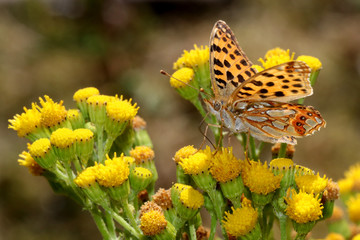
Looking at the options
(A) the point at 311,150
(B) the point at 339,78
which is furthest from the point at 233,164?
(B) the point at 339,78

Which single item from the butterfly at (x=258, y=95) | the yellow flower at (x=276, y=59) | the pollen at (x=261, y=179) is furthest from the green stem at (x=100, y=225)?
the yellow flower at (x=276, y=59)

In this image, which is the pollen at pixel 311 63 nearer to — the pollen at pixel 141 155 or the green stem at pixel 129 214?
the pollen at pixel 141 155

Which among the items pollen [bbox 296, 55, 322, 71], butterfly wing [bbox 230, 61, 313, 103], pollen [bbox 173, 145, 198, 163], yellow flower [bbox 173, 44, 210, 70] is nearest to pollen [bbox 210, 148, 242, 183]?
pollen [bbox 173, 145, 198, 163]

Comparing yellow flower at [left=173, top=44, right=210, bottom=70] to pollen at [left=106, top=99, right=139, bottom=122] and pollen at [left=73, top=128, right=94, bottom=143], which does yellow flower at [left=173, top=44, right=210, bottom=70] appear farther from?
pollen at [left=73, top=128, right=94, bottom=143]

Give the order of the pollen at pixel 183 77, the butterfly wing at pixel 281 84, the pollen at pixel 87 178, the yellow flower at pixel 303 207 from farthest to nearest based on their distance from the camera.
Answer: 1. the pollen at pixel 183 77
2. the butterfly wing at pixel 281 84
3. the pollen at pixel 87 178
4. the yellow flower at pixel 303 207

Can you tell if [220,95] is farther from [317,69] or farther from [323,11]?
[323,11]

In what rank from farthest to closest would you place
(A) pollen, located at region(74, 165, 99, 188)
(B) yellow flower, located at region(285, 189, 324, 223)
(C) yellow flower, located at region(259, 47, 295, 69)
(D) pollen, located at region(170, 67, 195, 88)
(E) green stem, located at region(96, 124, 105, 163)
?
(D) pollen, located at region(170, 67, 195, 88) → (C) yellow flower, located at region(259, 47, 295, 69) → (E) green stem, located at region(96, 124, 105, 163) → (A) pollen, located at region(74, 165, 99, 188) → (B) yellow flower, located at region(285, 189, 324, 223)

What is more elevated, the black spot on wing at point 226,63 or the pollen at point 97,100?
the pollen at point 97,100
